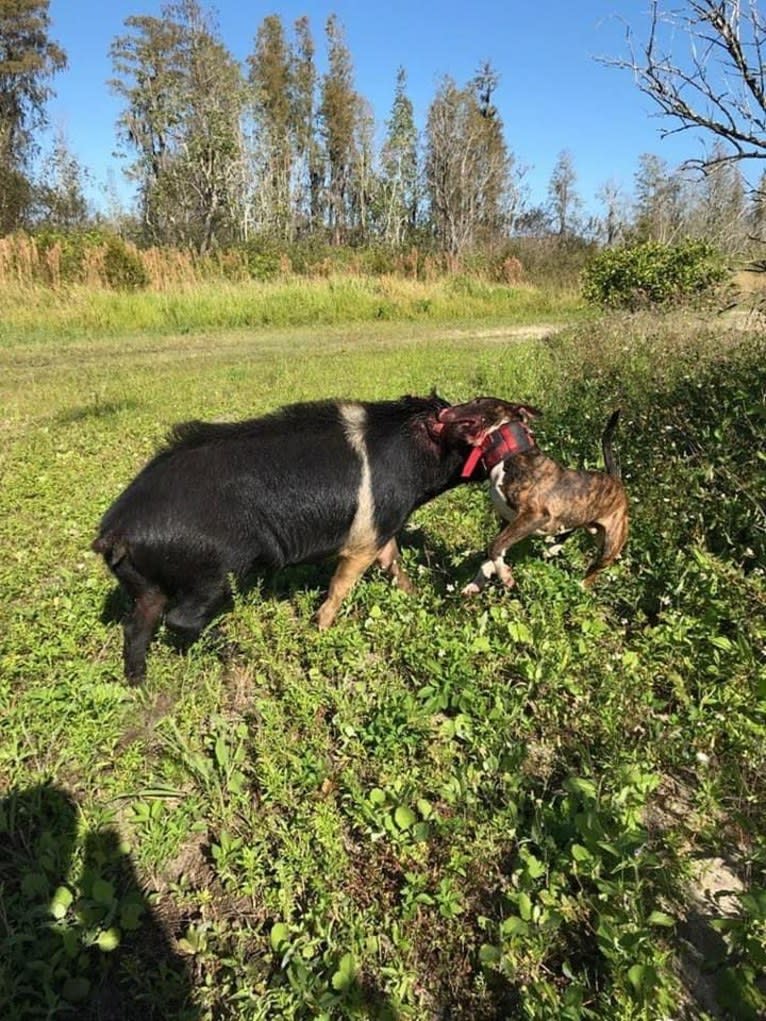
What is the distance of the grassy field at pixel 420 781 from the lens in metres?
1.82

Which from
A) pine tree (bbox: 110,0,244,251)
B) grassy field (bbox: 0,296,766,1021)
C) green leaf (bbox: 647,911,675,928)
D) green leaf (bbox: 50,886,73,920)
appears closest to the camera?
green leaf (bbox: 647,911,675,928)

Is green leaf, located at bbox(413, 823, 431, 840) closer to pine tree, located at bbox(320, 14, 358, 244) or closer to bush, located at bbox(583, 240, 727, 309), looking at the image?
bush, located at bbox(583, 240, 727, 309)

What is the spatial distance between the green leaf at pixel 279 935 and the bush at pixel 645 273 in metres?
13.2

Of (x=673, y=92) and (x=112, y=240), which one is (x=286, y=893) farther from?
(x=112, y=240)

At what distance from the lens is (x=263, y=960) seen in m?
1.91

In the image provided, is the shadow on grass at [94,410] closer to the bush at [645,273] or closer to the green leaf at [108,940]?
the green leaf at [108,940]

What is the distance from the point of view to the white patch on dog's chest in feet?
11.6

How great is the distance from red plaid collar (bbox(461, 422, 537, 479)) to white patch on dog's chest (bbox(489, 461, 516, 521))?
7 cm

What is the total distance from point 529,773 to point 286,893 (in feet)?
3.33

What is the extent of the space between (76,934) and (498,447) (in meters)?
2.72

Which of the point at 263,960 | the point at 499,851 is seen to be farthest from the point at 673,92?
the point at 263,960

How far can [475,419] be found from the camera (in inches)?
133

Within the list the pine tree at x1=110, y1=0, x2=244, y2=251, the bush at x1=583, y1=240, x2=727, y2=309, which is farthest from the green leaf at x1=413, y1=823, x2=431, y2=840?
the pine tree at x1=110, y1=0, x2=244, y2=251

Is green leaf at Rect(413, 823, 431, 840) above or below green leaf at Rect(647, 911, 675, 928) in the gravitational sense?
below
